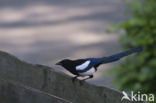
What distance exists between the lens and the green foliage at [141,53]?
15.0ft

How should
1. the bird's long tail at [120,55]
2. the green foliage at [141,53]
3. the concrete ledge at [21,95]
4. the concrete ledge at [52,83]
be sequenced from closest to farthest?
the concrete ledge at [21,95]
the concrete ledge at [52,83]
the bird's long tail at [120,55]
the green foliage at [141,53]

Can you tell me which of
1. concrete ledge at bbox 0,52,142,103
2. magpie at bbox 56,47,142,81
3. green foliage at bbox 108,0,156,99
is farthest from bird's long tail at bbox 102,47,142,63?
green foliage at bbox 108,0,156,99

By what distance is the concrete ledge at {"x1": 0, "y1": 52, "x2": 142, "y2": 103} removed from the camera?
191cm

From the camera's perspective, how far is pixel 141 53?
4578 mm

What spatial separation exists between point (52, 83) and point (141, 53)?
2.66 meters

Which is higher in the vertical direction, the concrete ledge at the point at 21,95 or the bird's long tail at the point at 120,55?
the bird's long tail at the point at 120,55

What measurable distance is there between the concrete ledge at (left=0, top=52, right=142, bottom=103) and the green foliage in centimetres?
250

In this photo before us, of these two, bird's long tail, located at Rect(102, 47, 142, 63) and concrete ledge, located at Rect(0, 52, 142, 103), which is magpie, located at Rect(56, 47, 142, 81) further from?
concrete ledge, located at Rect(0, 52, 142, 103)

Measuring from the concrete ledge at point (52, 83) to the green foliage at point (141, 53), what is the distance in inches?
98.3

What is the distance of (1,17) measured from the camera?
1051 centimetres

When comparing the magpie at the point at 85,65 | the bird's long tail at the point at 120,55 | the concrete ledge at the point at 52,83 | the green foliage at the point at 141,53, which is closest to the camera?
the concrete ledge at the point at 52,83

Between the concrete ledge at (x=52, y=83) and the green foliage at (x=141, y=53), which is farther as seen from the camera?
the green foliage at (x=141, y=53)

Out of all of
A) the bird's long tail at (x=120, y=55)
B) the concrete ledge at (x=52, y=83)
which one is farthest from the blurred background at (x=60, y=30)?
the concrete ledge at (x=52, y=83)

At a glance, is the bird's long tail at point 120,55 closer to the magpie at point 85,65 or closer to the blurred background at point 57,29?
the magpie at point 85,65
